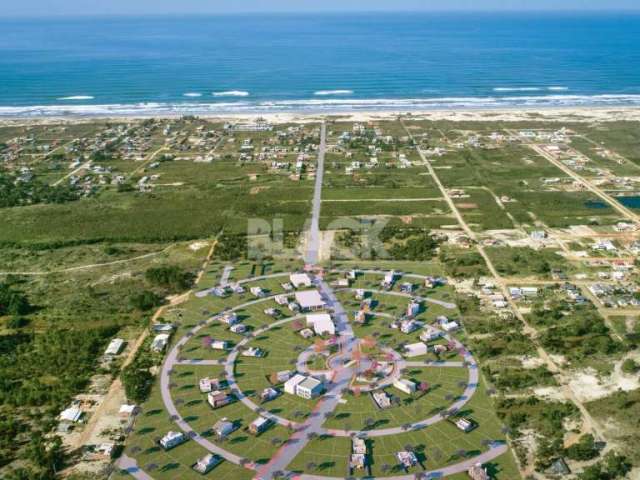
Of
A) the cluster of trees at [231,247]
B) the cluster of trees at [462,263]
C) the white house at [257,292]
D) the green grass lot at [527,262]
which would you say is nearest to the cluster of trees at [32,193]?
the cluster of trees at [231,247]

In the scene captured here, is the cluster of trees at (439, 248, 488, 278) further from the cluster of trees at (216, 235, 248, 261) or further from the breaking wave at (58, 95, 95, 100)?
the breaking wave at (58, 95, 95, 100)

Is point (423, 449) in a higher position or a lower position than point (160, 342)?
lower

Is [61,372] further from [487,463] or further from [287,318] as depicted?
[487,463]

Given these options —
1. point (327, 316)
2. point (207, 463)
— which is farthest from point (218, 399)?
point (327, 316)

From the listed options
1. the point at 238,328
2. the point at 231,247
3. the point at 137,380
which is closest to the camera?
the point at 137,380

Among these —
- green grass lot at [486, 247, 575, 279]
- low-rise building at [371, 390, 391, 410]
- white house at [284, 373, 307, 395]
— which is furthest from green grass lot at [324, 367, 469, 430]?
green grass lot at [486, 247, 575, 279]

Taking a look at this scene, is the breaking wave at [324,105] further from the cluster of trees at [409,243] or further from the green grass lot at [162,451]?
the green grass lot at [162,451]

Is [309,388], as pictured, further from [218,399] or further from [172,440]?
[172,440]
